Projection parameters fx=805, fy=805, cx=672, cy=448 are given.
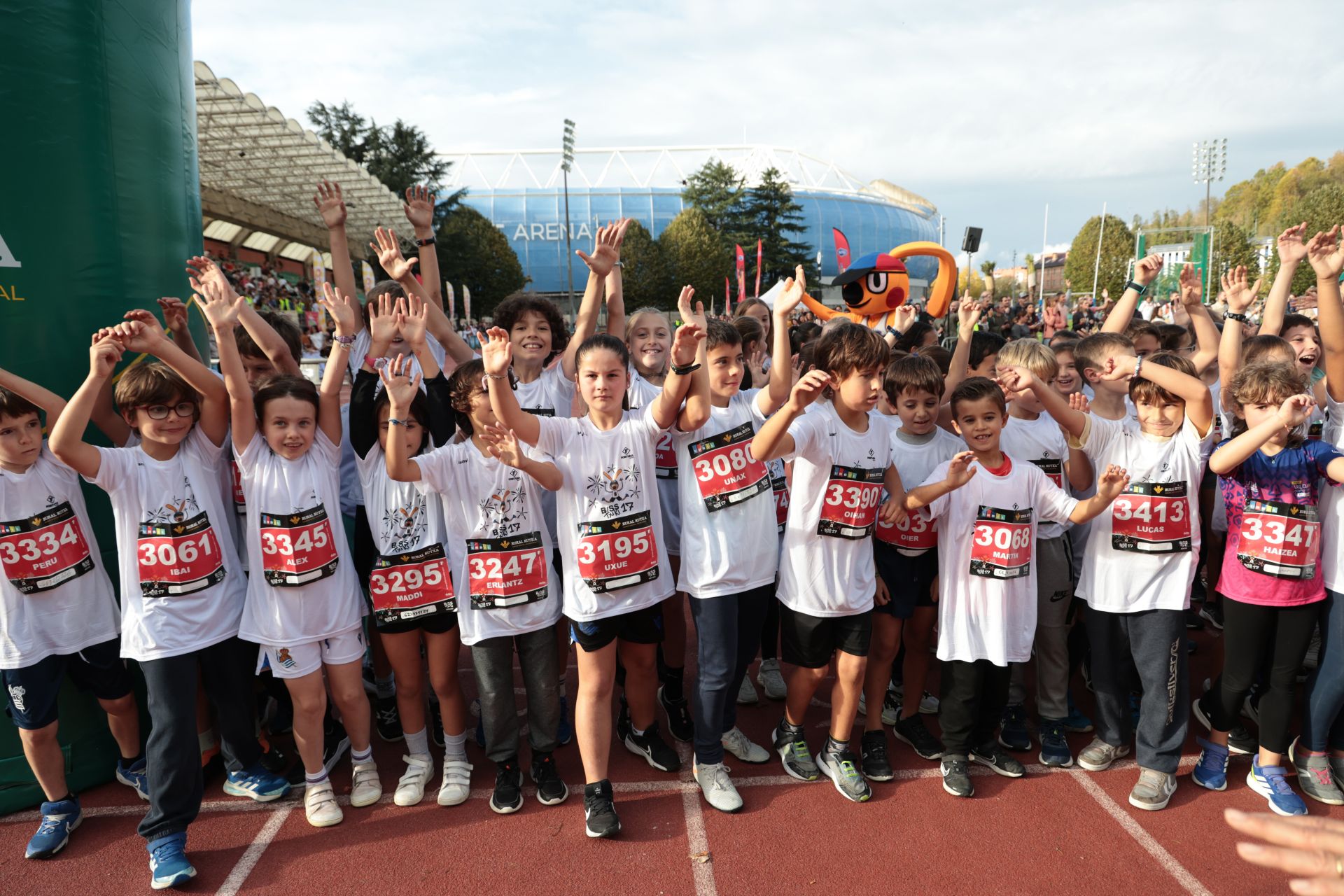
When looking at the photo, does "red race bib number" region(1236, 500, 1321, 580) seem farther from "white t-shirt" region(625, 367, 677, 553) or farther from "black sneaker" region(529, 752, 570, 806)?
"black sneaker" region(529, 752, 570, 806)

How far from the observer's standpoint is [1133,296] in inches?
182

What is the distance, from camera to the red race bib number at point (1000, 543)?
3.48 metres

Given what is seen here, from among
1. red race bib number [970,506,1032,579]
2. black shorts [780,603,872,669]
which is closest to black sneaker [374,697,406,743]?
Answer: black shorts [780,603,872,669]

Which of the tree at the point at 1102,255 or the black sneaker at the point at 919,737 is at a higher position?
the tree at the point at 1102,255

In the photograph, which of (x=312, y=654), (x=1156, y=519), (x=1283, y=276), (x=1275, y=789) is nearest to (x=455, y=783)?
(x=312, y=654)

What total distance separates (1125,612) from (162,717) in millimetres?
4031

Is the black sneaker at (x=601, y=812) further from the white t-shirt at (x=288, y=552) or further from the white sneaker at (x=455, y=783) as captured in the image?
the white t-shirt at (x=288, y=552)

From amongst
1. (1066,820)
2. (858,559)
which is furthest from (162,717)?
(1066,820)

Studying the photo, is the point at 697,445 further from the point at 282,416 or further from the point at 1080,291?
the point at 1080,291

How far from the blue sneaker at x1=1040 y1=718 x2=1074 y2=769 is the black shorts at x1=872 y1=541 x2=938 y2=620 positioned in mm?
834

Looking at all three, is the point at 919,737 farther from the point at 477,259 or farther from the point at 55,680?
the point at 477,259

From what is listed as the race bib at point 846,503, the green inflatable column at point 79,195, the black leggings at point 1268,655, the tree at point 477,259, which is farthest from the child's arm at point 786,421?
the tree at point 477,259

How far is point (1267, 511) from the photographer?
11.2 ft

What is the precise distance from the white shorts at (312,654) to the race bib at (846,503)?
209 centimetres
